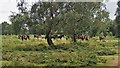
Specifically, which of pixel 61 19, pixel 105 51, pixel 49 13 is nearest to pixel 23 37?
pixel 49 13

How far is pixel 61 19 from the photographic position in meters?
7.18

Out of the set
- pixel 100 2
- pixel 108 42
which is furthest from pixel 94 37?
pixel 100 2

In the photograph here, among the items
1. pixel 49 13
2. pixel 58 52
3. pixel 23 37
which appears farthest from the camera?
pixel 49 13

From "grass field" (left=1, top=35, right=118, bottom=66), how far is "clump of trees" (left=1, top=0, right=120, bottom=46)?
11.3 inches

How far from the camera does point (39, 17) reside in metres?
7.50

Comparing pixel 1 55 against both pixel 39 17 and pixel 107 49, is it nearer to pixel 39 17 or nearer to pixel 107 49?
pixel 39 17

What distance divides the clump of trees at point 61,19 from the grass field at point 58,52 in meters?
0.29

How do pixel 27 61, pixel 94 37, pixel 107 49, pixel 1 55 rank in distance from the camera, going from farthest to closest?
pixel 94 37 < pixel 107 49 < pixel 1 55 < pixel 27 61

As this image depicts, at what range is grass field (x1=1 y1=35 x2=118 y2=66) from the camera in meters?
5.46

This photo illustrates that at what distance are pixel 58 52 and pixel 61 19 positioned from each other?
3.47 feet

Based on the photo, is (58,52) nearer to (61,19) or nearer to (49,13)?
(61,19)

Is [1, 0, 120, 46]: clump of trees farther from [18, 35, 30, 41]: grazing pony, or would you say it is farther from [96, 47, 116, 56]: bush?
[96, 47, 116, 56]: bush

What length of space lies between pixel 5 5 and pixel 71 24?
2.01 metres

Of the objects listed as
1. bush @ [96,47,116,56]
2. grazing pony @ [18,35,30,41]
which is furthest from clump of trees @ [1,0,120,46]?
bush @ [96,47,116,56]
